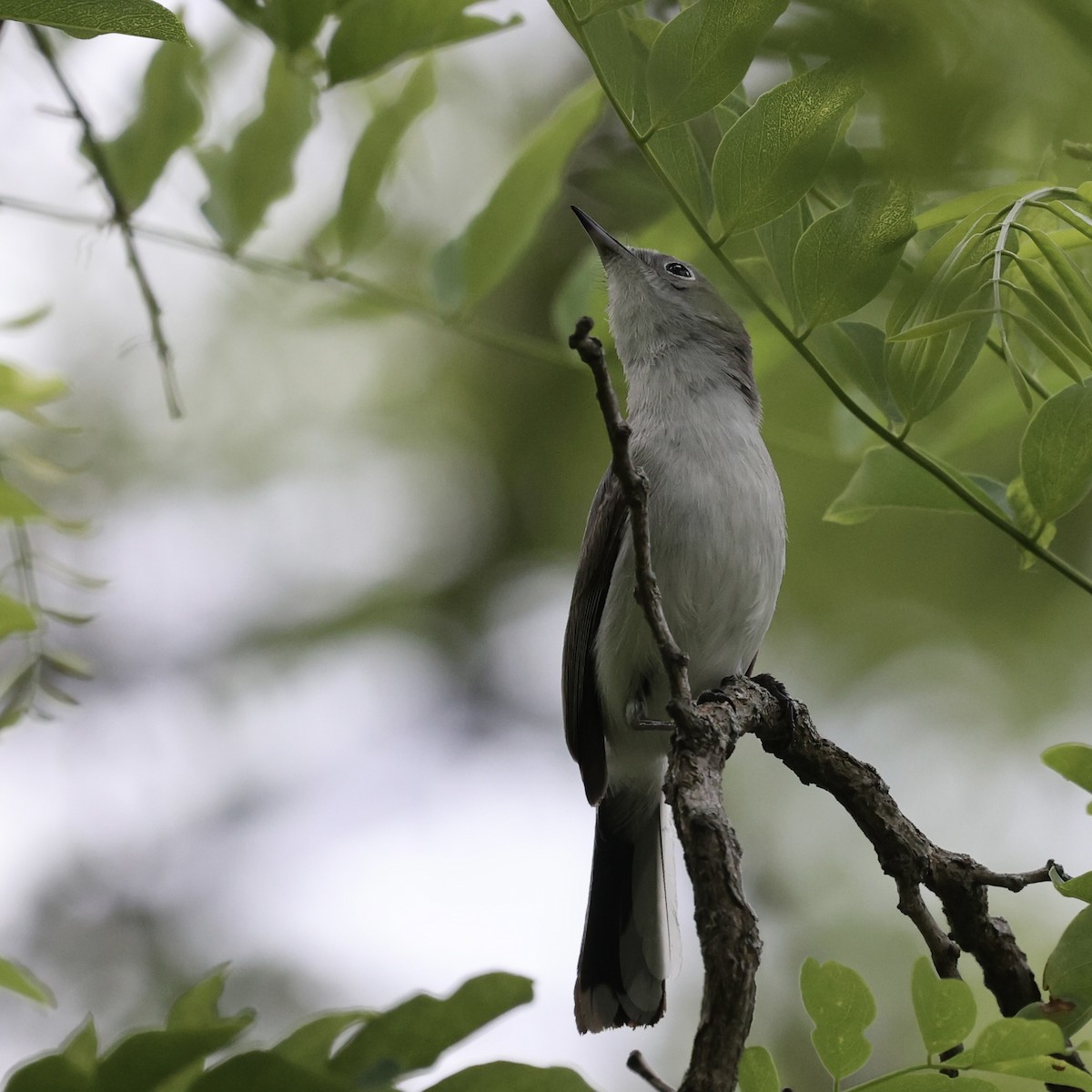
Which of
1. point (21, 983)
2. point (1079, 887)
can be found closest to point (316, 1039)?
point (21, 983)

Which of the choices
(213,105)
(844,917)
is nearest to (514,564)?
(844,917)

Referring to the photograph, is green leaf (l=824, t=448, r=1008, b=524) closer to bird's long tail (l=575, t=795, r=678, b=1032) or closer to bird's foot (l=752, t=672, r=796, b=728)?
bird's foot (l=752, t=672, r=796, b=728)

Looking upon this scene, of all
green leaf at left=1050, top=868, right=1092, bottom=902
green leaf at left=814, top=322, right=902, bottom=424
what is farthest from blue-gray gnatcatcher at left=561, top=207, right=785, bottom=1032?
green leaf at left=1050, top=868, right=1092, bottom=902

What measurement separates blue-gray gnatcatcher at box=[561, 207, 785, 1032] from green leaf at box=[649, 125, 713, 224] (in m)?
1.12

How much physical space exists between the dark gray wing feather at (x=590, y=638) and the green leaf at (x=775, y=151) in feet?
5.12

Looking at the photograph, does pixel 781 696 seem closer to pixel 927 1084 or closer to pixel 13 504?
pixel 927 1084

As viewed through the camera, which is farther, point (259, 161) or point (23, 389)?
point (259, 161)

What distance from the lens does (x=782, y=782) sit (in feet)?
22.2

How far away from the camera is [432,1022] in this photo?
1.39 metres

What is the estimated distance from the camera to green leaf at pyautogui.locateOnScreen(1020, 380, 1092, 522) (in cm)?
191

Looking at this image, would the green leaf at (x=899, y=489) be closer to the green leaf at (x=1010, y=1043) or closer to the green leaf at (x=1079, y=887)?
the green leaf at (x=1079, y=887)

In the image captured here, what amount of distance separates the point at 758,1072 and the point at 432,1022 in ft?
1.60

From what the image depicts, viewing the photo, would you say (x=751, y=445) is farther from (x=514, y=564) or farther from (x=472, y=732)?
(x=472, y=732)

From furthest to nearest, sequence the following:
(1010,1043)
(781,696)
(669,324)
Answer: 1. (669,324)
2. (781,696)
3. (1010,1043)
